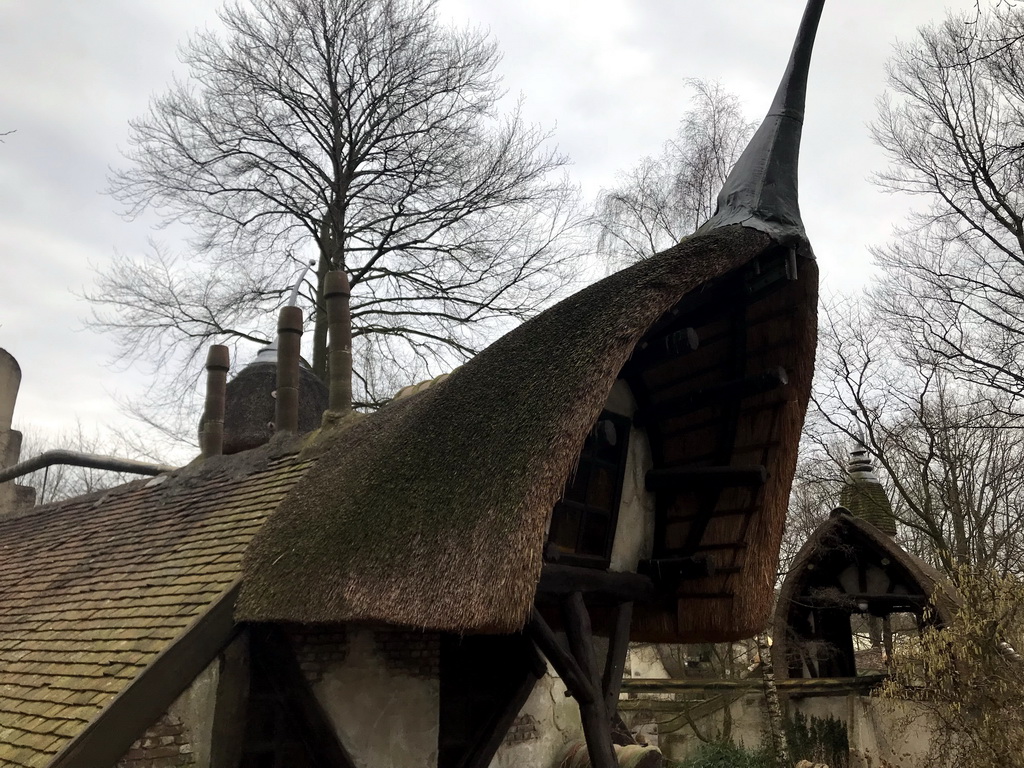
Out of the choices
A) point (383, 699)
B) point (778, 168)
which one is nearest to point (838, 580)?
point (778, 168)

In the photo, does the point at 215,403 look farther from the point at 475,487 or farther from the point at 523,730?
the point at 475,487

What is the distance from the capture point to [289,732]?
5.08 meters

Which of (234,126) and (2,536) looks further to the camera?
→ (234,126)

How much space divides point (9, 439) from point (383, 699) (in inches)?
461

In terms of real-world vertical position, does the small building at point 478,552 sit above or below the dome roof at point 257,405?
below

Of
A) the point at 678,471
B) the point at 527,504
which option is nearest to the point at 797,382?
the point at 678,471

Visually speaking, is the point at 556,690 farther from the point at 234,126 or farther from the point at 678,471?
the point at 234,126

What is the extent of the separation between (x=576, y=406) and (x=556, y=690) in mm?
3809

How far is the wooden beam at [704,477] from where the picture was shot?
540 cm

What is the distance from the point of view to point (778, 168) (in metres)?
5.15

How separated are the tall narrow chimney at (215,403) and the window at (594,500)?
4460mm

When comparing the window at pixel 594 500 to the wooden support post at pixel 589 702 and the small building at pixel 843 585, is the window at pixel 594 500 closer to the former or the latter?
the wooden support post at pixel 589 702

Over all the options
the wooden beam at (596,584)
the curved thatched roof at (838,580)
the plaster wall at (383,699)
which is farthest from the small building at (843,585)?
the plaster wall at (383,699)

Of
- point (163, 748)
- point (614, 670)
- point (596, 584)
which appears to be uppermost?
point (596, 584)
